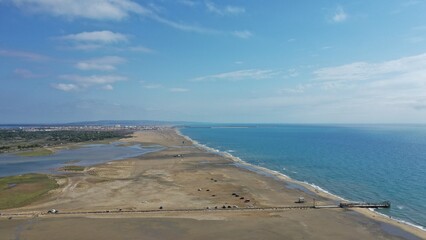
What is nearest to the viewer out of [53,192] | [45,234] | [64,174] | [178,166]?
[45,234]

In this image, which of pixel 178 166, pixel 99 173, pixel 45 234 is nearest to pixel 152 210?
pixel 45 234

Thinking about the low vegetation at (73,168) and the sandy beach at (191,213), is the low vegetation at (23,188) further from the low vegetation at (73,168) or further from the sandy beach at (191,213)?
the low vegetation at (73,168)

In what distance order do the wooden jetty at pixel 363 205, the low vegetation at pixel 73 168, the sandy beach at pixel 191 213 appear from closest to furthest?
the sandy beach at pixel 191 213
the wooden jetty at pixel 363 205
the low vegetation at pixel 73 168

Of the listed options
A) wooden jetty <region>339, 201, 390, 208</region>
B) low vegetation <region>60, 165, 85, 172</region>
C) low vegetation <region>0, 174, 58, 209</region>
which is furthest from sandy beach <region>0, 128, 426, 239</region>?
low vegetation <region>60, 165, 85, 172</region>

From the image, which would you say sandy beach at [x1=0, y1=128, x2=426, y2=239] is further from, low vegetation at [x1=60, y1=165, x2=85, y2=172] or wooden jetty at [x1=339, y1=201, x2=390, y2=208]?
low vegetation at [x1=60, y1=165, x2=85, y2=172]

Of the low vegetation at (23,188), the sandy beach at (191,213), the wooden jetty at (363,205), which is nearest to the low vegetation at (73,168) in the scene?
the low vegetation at (23,188)

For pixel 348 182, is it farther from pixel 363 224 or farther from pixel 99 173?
pixel 99 173
